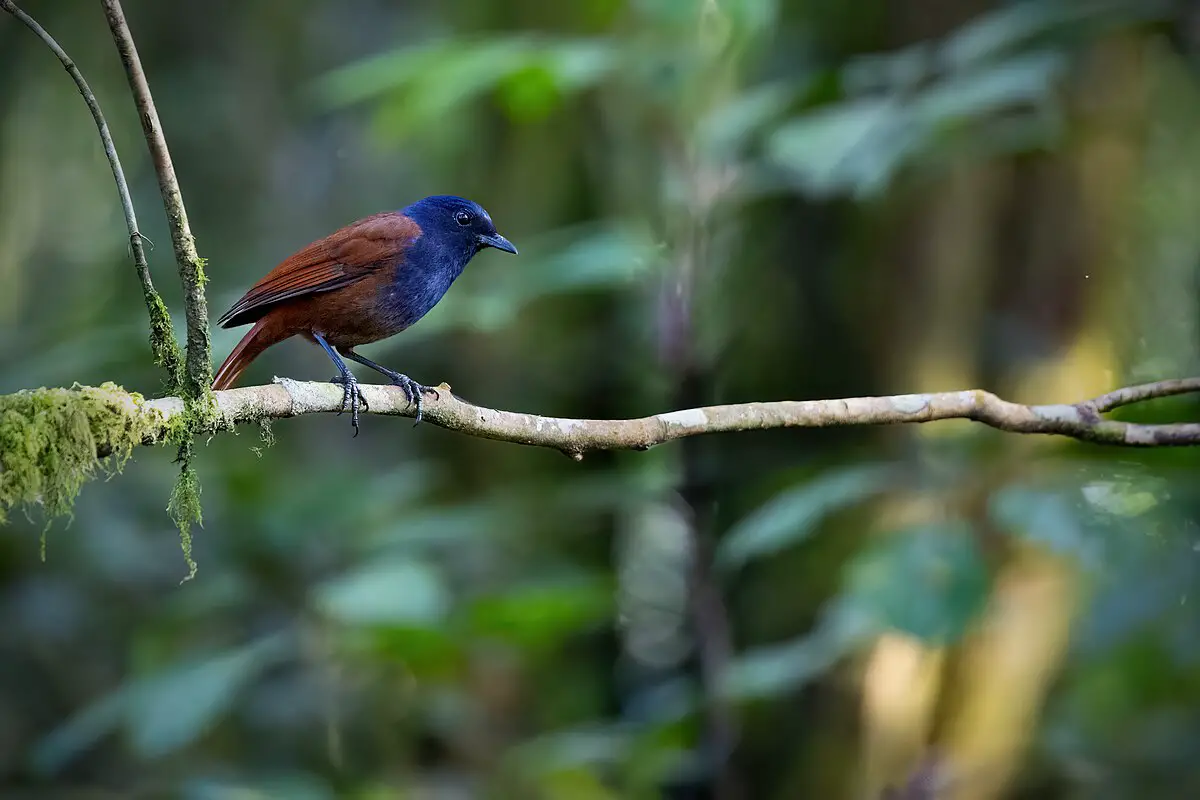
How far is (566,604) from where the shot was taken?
344cm

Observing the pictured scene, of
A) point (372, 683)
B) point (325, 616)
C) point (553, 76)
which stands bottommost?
point (372, 683)

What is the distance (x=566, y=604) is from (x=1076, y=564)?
1.90m

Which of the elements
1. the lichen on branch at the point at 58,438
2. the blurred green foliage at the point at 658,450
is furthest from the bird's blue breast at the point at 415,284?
the lichen on branch at the point at 58,438

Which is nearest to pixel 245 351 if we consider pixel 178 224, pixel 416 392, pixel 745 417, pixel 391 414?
pixel 416 392

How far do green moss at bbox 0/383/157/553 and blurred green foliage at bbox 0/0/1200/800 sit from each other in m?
1.27

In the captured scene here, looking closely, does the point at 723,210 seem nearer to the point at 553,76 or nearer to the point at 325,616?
the point at 553,76

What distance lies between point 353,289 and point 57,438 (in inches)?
65.0

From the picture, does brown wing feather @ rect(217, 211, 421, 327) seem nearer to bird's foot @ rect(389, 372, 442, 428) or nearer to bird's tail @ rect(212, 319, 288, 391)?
bird's tail @ rect(212, 319, 288, 391)

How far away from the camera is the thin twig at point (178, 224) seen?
6.15 feet

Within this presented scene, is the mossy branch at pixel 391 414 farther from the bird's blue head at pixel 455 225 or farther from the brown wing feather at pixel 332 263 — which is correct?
the bird's blue head at pixel 455 225

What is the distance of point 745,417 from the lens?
2.63m

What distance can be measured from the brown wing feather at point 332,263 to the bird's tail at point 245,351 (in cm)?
6

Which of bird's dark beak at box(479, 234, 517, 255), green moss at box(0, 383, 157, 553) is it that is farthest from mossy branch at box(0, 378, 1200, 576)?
bird's dark beak at box(479, 234, 517, 255)

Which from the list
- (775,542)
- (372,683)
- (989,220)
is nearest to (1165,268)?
(989,220)
